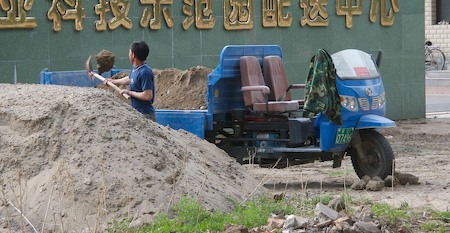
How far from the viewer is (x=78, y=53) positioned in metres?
16.6

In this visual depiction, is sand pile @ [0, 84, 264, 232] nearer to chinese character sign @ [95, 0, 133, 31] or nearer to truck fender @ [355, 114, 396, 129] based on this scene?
truck fender @ [355, 114, 396, 129]

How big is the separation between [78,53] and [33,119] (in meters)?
7.41

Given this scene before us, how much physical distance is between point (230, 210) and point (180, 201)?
64 centimetres

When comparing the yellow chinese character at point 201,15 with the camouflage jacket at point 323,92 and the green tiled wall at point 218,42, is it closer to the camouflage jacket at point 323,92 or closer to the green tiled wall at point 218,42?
the green tiled wall at point 218,42

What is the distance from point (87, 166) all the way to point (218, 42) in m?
9.74

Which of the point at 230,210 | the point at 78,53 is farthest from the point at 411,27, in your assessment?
the point at 230,210

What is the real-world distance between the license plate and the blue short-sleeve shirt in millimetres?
2046

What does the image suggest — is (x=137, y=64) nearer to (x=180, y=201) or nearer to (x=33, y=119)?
(x=33, y=119)

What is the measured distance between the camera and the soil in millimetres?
8508

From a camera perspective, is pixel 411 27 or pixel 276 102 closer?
pixel 276 102

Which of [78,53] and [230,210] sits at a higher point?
[78,53]

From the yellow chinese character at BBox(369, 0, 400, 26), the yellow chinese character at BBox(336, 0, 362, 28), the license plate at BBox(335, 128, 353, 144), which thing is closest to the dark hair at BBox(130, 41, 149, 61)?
the license plate at BBox(335, 128, 353, 144)

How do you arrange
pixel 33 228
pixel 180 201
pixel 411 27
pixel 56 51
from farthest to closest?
pixel 411 27, pixel 56 51, pixel 180 201, pixel 33 228

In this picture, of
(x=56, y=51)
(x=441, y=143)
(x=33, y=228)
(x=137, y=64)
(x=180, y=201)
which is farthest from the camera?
(x=441, y=143)
